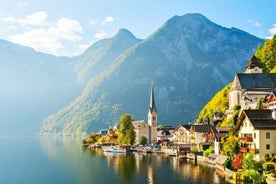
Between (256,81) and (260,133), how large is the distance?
198ft

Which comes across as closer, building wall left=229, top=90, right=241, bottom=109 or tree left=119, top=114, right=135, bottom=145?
building wall left=229, top=90, right=241, bottom=109

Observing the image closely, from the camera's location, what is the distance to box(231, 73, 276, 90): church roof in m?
120

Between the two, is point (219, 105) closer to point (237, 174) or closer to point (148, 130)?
point (148, 130)

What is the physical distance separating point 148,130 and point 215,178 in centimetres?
11000

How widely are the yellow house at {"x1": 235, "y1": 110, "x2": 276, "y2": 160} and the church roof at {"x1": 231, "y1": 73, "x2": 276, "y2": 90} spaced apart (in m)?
54.2

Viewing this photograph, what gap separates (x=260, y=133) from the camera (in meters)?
65.2

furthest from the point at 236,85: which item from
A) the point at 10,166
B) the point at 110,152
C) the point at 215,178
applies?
the point at 10,166

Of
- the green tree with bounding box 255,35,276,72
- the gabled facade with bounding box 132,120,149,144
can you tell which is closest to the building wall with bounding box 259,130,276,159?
the green tree with bounding box 255,35,276,72

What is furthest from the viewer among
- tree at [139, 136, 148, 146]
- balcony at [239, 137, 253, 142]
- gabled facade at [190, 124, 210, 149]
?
tree at [139, 136, 148, 146]

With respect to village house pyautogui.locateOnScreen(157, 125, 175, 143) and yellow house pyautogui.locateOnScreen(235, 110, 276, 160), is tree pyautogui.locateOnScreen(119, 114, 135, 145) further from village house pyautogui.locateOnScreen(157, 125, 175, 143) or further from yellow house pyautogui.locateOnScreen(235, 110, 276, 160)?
yellow house pyautogui.locateOnScreen(235, 110, 276, 160)

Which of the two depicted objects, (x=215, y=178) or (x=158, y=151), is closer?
(x=215, y=178)

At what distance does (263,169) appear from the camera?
60844 mm

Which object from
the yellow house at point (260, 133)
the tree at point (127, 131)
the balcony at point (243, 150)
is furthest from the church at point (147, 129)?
the yellow house at point (260, 133)

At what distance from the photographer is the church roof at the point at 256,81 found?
120375 mm
